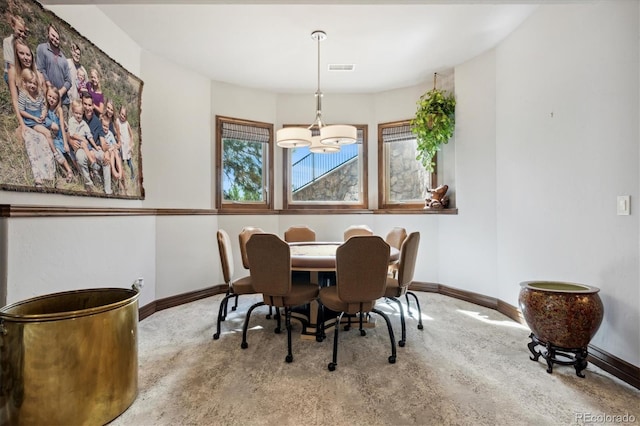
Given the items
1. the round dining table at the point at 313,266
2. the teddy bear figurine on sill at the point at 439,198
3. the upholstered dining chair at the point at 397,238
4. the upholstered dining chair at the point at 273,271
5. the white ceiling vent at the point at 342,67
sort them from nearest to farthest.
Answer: the upholstered dining chair at the point at 273,271 → the round dining table at the point at 313,266 → the upholstered dining chair at the point at 397,238 → the white ceiling vent at the point at 342,67 → the teddy bear figurine on sill at the point at 439,198

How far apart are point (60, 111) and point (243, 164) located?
2.36 meters

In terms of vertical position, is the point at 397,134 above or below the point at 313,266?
above

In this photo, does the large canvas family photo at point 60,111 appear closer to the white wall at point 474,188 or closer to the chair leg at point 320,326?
the chair leg at point 320,326

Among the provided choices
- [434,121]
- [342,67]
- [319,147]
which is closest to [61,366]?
[319,147]

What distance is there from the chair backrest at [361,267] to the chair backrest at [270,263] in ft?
1.29

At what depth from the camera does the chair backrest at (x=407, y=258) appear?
2428 mm

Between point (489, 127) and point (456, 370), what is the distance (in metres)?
2.58

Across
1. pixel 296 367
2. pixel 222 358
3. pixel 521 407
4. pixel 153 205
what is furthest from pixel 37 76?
pixel 521 407

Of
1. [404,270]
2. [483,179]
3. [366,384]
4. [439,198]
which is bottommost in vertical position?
[366,384]

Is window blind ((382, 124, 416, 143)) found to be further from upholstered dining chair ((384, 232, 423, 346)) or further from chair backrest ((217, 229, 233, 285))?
chair backrest ((217, 229, 233, 285))

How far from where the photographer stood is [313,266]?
2.39m

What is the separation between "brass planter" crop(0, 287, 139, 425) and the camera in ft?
4.56

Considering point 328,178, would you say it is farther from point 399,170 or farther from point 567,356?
point 567,356

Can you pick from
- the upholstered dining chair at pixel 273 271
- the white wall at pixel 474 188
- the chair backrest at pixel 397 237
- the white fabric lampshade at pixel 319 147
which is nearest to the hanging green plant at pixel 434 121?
the white wall at pixel 474 188
